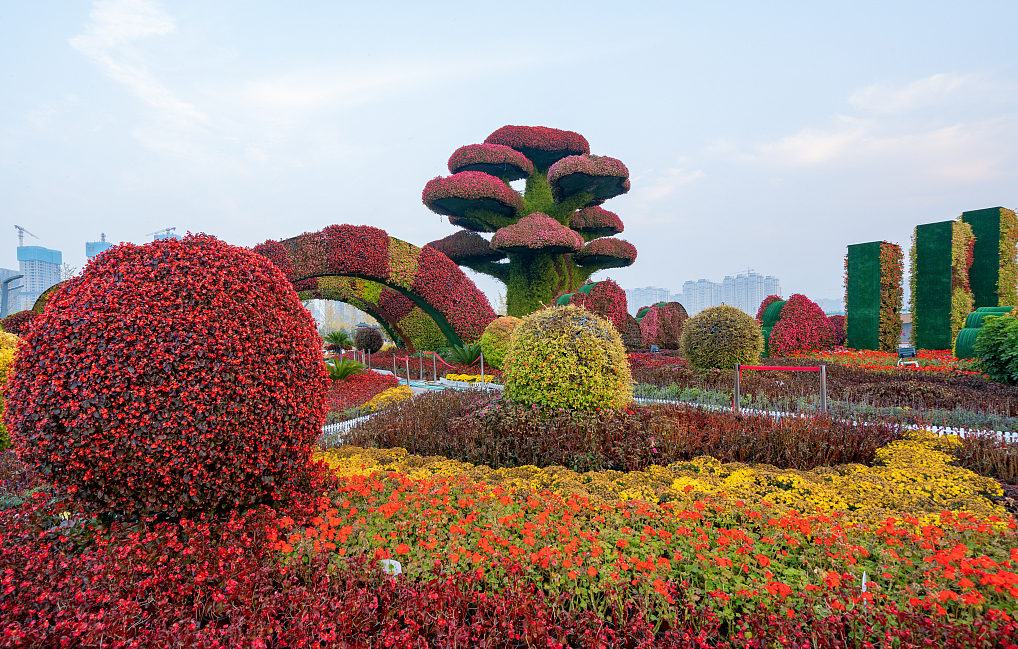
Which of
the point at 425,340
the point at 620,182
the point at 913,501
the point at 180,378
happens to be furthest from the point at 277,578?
the point at 620,182

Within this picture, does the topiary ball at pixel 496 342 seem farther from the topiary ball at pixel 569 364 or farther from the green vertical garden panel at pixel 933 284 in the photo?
the green vertical garden panel at pixel 933 284

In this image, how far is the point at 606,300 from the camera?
16.6 m

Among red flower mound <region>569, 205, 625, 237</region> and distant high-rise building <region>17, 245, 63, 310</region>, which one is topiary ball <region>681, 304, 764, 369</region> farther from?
distant high-rise building <region>17, 245, 63, 310</region>

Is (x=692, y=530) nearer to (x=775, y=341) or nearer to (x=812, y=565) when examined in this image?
(x=812, y=565)

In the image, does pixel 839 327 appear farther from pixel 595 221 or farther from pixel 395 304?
pixel 395 304

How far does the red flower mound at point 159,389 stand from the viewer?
2.78 meters

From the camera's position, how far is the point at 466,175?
21.2 meters

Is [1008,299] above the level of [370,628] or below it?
above

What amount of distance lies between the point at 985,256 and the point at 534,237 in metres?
14.9

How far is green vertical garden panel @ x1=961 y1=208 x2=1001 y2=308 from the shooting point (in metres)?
15.1

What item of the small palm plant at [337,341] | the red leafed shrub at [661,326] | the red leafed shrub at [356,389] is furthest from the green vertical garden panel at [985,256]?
the small palm plant at [337,341]

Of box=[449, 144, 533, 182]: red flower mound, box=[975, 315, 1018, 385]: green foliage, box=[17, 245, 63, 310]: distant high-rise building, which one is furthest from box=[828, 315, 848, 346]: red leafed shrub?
box=[17, 245, 63, 310]: distant high-rise building

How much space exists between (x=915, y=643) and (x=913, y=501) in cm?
181

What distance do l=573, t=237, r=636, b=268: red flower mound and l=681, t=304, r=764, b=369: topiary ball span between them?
51.6ft
